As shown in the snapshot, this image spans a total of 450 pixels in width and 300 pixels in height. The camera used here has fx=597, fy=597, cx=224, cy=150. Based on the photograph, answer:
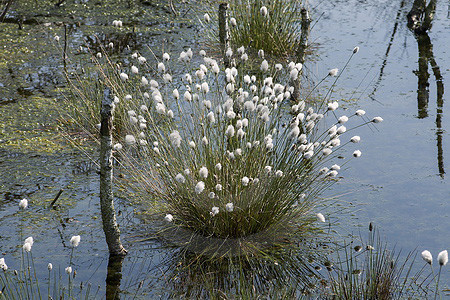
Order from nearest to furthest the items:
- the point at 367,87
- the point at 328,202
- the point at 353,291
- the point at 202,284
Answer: the point at 353,291 < the point at 202,284 < the point at 328,202 < the point at 367,87

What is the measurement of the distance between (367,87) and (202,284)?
11.3 ft

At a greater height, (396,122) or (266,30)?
(266,30)

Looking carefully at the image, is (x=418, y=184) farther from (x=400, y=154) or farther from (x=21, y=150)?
(x=21, y=150)

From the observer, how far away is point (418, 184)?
428 centimetres

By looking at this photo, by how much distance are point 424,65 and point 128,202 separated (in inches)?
156

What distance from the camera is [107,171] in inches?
127

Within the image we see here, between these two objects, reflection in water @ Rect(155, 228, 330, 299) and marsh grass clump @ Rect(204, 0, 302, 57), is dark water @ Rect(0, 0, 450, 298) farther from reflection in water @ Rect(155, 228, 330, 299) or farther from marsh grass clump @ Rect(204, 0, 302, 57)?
marsh grass clump @ Rect(204, 0, 302, 57)

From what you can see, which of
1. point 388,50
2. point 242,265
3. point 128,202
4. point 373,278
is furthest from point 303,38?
point 373,278

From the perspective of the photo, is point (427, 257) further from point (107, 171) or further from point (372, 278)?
point (107, 171)

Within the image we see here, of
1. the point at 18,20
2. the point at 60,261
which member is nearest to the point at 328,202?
the point at 60,261

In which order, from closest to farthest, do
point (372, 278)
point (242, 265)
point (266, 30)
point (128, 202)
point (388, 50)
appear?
point (372, 278), point (242, 265), point (128, 202), point (266, 30), point (388, 50)

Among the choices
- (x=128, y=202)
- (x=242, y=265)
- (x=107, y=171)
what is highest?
(x=107, y=171)

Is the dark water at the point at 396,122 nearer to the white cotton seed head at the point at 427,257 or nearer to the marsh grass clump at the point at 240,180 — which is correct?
the marsh grass clump at the point at 240,180

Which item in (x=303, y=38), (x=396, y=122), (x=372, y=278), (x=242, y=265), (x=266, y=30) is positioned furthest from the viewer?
(x=266, y=30)
